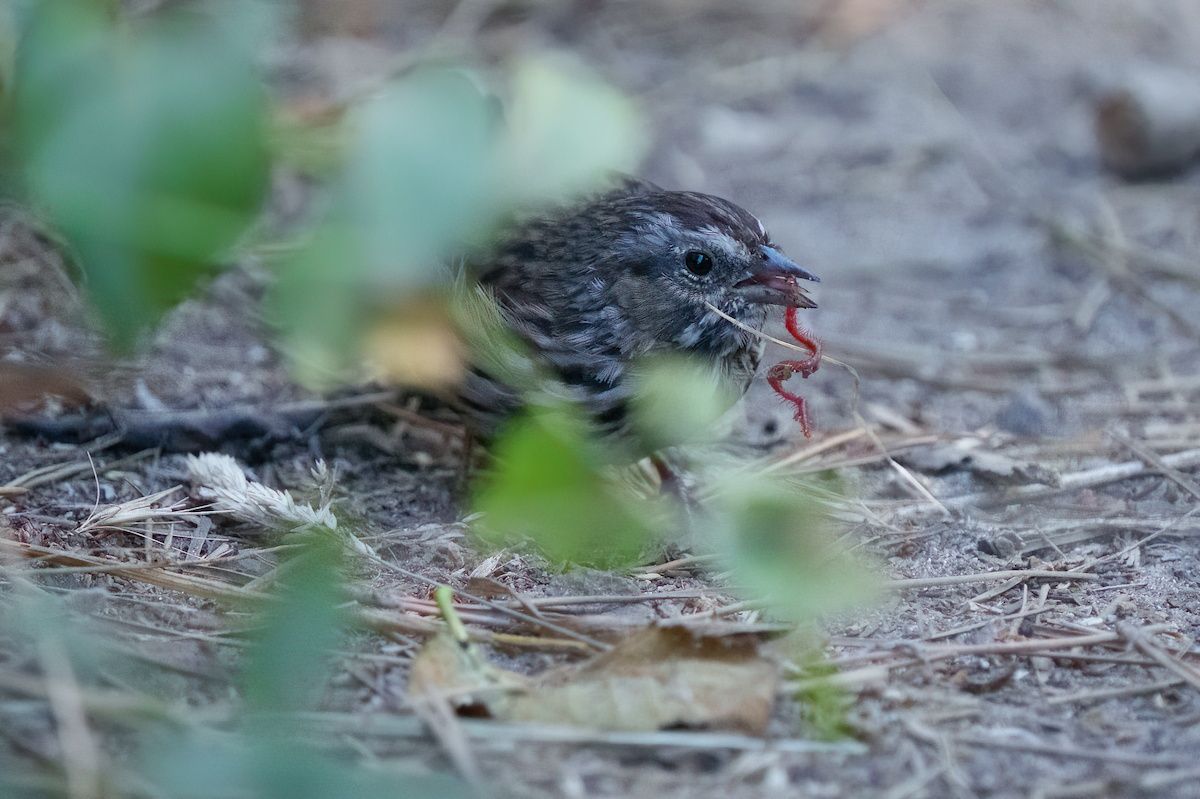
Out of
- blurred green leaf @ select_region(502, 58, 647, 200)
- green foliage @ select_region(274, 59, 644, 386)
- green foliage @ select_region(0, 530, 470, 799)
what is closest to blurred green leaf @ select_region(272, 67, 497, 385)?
green foliage @ select_region(274, 59, 644, 386)

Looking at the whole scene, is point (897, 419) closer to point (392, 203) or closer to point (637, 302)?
point (637, 302)

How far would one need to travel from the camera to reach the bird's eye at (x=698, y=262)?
11.4ft

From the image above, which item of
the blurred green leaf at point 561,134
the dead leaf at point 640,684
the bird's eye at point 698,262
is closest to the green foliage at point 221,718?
the dead leaf at point 640,684

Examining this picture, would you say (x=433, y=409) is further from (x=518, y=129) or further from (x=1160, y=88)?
(x=1160, y=88)

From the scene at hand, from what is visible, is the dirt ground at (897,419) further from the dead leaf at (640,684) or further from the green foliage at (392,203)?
the green foliage at (392,203)

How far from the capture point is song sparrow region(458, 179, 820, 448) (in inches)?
136

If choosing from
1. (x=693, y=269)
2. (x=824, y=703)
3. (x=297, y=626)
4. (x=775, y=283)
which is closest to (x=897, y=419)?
(x=775, y=283)

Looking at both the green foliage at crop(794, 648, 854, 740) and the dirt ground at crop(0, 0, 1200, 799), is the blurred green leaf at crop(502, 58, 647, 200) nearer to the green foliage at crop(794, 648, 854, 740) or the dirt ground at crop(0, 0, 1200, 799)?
the dirt ground at crop(0, 0, 1200, 799)

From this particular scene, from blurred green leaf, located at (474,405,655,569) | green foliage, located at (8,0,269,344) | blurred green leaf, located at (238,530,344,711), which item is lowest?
blurred green leaf, located at (238,530,344,711)

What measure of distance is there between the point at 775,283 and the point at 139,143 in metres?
2.16

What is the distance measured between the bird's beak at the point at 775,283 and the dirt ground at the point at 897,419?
2.16ft

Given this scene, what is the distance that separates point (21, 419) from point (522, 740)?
7.13 feet

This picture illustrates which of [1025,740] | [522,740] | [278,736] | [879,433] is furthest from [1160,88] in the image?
[278,736]

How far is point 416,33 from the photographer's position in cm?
679
